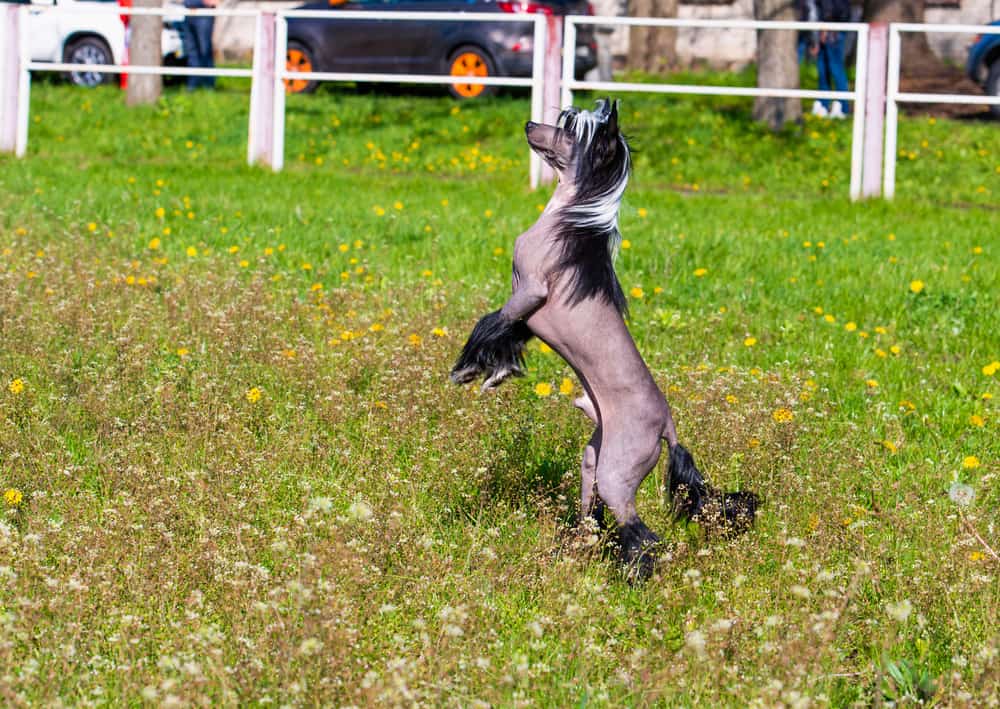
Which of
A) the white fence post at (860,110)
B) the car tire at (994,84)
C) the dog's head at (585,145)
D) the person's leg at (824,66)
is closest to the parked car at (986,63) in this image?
the car tire at (994,84)

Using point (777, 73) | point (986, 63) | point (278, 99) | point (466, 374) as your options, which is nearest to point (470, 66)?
point (777, 73)

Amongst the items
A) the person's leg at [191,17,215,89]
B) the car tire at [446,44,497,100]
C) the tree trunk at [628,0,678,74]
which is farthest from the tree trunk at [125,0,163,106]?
the tree trunk at [628,0,678,74]

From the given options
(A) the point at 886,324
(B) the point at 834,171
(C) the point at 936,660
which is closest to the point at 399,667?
(C) the point at 936,660

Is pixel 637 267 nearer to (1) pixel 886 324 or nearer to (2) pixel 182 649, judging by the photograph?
(1) pixel 886 324

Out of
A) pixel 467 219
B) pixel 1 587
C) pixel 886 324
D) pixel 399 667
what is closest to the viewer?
pixel 399 667

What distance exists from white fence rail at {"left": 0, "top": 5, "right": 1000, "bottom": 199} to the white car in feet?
20.7

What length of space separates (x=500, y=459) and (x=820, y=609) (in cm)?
143

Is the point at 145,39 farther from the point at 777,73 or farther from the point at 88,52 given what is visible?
the point at 777,73

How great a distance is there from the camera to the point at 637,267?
29.9 ft

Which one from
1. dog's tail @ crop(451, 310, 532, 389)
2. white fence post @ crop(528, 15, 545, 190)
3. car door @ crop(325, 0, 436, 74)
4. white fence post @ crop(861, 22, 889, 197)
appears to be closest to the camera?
dog's tail @ crop(451, 310, 532, 389)

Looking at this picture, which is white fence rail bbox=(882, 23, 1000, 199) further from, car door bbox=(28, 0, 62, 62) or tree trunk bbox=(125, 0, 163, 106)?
car door bbox=(28, 0, 62, 62)

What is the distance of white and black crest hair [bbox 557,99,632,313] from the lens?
12.8 feet

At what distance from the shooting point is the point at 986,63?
19.3m

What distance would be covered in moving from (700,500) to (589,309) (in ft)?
2.48
